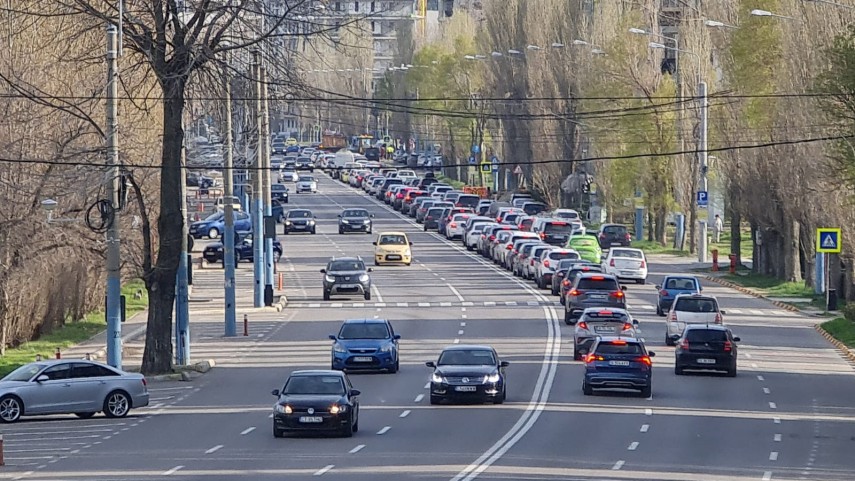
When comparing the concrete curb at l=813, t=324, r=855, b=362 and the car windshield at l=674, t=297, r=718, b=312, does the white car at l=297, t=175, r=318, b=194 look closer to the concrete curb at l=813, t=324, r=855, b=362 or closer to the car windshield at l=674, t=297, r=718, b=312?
the concrete curb at l=813, t=324, r=855, b=362

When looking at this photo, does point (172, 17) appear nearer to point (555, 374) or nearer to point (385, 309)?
point (555, 374)

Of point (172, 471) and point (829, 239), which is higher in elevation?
point (829, 239)

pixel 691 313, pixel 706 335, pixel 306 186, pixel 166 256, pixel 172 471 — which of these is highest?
pixel 306 186

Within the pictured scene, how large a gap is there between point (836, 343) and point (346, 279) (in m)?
19.0

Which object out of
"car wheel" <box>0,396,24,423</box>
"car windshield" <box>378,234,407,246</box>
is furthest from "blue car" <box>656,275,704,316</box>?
Answer: "car wheel" <box>0,396,24,423</box>

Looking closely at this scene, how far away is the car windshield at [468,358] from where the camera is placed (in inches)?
1383

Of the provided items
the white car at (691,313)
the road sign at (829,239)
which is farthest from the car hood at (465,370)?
the road sign at (829,239)

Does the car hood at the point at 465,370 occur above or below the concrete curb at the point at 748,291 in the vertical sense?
below

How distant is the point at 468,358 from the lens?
3522 cm

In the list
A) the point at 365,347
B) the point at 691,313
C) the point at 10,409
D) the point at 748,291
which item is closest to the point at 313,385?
the point at 10,409

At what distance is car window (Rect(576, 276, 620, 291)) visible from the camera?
51312 mm

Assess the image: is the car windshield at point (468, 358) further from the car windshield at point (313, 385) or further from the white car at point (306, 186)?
the white car at point (306, 186)

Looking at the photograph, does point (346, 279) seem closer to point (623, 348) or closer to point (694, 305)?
point (694, 305)

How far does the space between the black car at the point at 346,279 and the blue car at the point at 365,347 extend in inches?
780
